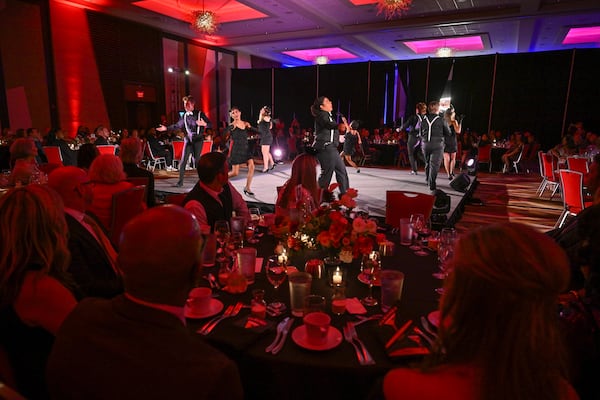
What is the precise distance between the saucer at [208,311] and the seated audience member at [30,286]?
1.25 ft

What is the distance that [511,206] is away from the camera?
6.63 meters

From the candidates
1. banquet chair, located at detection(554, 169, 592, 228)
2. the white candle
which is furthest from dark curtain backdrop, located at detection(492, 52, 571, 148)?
the white candle

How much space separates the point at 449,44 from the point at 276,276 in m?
13.6

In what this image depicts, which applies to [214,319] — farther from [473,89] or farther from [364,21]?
[473,89]

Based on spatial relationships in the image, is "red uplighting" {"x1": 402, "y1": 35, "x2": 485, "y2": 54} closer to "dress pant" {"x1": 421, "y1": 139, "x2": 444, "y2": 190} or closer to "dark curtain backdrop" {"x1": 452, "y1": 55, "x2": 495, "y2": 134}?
"dark curtain backdrop" {"x1": 452, "y1": 55, "x2": 495, "y2": 134}

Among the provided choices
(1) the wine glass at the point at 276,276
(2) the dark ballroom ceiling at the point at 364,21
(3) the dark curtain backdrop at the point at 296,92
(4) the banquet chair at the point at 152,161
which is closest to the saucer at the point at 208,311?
(1) the wine glass at the point at 276,276

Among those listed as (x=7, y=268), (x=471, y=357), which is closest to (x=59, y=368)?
(x=7, y=268)

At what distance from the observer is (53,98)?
Answer: 9422mm

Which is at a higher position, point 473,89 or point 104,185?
point 473,89

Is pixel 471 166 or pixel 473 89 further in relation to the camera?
pixel 473 89

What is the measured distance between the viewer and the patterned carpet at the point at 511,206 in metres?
5.69

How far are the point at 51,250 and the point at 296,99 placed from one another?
14.3 meters

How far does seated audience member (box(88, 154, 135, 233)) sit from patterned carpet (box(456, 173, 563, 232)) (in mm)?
4242

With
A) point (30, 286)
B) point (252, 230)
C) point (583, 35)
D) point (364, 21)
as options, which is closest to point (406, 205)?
point (252, 230)
